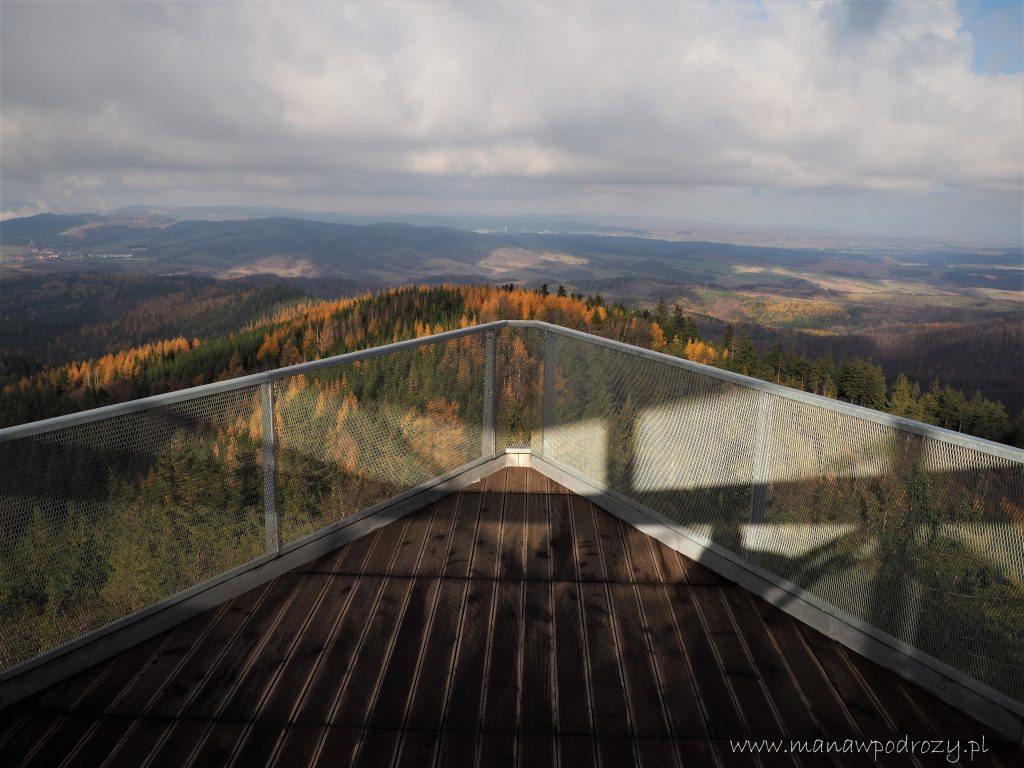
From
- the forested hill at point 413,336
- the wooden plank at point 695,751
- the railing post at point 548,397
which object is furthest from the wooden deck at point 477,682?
the forested hill at point 413,336

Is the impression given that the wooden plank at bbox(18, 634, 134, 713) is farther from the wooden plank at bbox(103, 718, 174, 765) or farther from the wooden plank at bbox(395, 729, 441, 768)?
the wooden plank at bbox(395, 729, 441, 768)

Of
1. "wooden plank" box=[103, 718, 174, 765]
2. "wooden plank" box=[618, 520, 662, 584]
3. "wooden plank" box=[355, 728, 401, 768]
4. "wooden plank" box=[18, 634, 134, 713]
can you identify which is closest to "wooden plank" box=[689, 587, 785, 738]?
"wooden plank" box=[618, 520, 662, 584]

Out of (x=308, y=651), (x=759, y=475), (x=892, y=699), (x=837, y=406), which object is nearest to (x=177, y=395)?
(x=308, y=651)

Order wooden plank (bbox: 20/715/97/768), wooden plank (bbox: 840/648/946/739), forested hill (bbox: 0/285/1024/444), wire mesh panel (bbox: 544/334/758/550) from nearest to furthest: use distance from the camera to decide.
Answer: wooden plank (bbox: 20/715/97/768), wooden plank (bbox: 840/648/946/739), wire mesh panel (bbox: 544/334/758/550), forested hill (bbox: 0/285/1024/444)

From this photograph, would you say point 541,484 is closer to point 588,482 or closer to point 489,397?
point 588,482

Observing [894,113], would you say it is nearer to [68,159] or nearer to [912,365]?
[912,365]

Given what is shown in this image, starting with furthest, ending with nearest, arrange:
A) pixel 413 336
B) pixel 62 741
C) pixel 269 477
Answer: pixel 413 336 < pixel 269 477 < pixel 62 741

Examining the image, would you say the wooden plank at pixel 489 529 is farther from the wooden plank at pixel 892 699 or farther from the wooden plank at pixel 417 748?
the wooden plank at pixel 892 699
